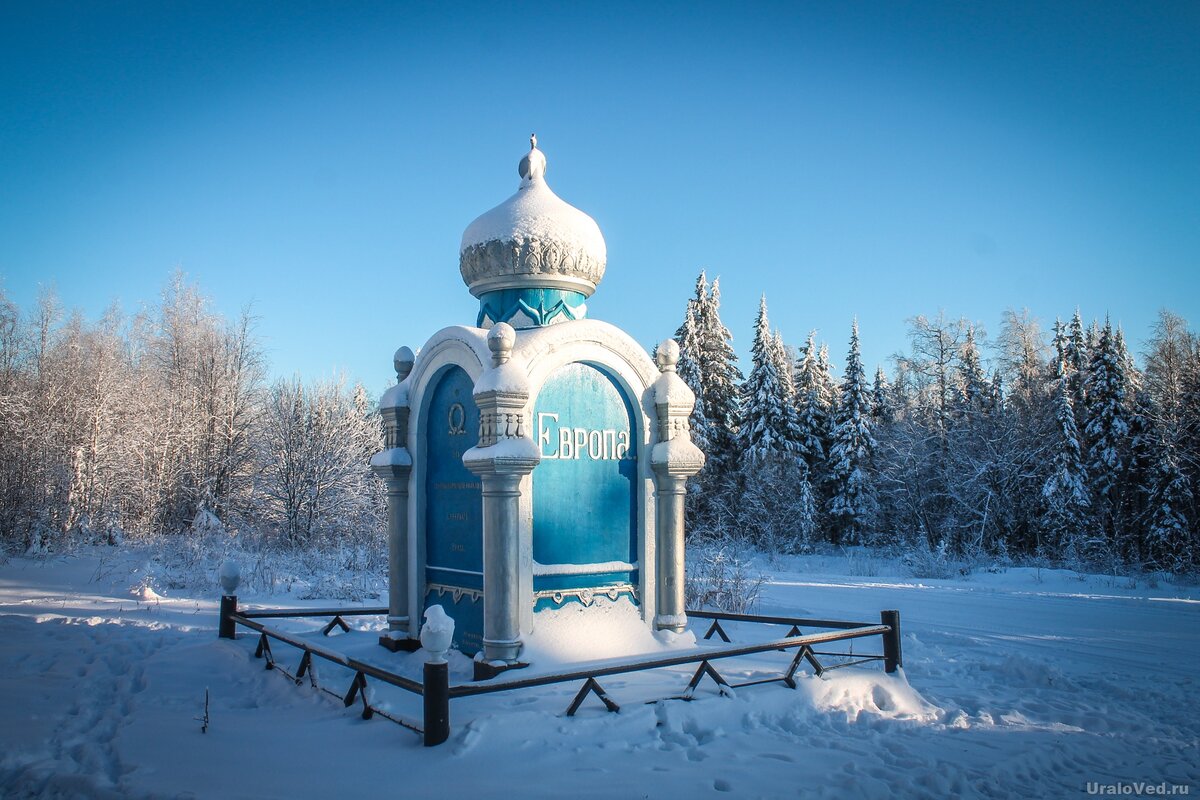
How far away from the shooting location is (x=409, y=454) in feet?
30.0

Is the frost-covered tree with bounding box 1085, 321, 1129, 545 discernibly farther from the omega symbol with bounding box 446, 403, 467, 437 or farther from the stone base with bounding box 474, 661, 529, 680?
the stone base with bounding box 474, 661, 529, 680

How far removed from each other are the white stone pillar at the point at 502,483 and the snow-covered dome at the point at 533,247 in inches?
54.7

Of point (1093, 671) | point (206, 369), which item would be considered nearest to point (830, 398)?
point (206, 369)

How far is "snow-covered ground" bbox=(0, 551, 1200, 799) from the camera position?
516 centimetres

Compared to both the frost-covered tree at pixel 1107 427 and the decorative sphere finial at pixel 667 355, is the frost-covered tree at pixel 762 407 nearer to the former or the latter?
the frost-covered tree at pixel 1107 427

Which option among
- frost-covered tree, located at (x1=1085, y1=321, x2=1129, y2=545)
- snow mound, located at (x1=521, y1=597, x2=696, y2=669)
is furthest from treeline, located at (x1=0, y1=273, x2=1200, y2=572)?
snow mound, located at (x1=521, y1=597, x2=696, y2=669)

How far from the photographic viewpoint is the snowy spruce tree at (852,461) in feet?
108

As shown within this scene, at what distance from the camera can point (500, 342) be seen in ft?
25.1

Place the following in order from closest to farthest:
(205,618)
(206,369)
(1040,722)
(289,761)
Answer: (289,761)
(1040,722)
(205,618)
(206,369)

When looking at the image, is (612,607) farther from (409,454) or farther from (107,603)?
(107,603)

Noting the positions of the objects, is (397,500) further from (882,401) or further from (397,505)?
(882,401)

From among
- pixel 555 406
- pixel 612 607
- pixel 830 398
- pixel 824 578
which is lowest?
pixel 824 578

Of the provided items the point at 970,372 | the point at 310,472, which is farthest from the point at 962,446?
the point at 310,472

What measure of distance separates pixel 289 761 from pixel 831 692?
4.55m
